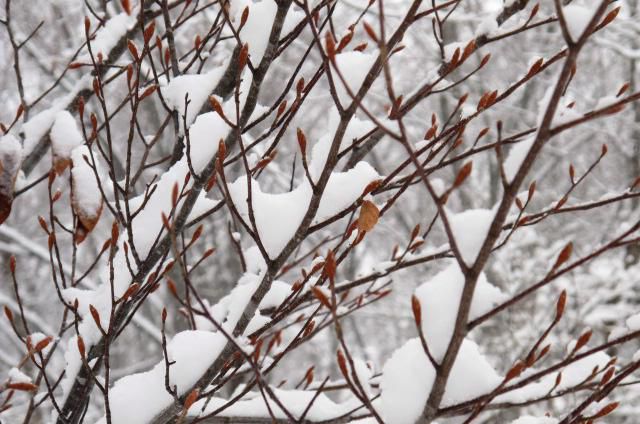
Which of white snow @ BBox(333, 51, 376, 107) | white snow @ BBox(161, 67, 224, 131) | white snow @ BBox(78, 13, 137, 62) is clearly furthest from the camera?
white snow @ BBox(78, 13, 137, 62)

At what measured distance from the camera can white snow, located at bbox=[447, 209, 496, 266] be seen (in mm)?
905

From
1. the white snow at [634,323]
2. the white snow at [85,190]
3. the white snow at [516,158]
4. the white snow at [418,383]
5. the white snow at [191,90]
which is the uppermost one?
the white snow at [191,90]

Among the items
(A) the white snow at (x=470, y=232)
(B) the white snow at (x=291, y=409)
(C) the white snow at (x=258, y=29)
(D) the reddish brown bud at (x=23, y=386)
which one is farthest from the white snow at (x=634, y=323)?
(D) the reddish brown bud at (x=23, y=386)

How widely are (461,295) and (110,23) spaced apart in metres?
1.78

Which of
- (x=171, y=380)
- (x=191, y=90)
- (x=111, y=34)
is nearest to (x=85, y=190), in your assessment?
(x=191, y=90)

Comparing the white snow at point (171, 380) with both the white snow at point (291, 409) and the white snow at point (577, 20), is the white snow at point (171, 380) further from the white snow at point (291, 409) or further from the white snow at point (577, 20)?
the white snow at point (577, 20)

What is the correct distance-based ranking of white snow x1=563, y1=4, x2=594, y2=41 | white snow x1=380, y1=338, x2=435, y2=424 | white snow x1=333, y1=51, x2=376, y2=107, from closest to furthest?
white snow x1=563, y1=4, x2=594, y2=41 → white snow x1=380, y1=338, x2=435, y2=424 → white snow x1=333, y1=51, x2=376, y2=107

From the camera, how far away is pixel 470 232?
3.04 ft

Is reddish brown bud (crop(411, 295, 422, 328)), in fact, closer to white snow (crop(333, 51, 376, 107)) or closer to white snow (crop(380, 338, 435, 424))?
white snow (crop(380, 338, 435, 424))

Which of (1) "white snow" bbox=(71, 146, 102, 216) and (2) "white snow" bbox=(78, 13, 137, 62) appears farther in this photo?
(2) "white snow" bbox=(78, 13, 137, 62)

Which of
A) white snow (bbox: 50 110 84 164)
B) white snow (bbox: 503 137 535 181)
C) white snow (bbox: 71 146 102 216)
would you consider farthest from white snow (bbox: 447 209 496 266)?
white snow (bbox: 50 110 84 164)

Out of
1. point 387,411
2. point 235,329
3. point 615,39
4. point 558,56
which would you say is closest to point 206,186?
point 235,329

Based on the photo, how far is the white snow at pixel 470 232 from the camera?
91 cm

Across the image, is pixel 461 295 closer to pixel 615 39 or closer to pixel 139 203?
pixel 139 203
